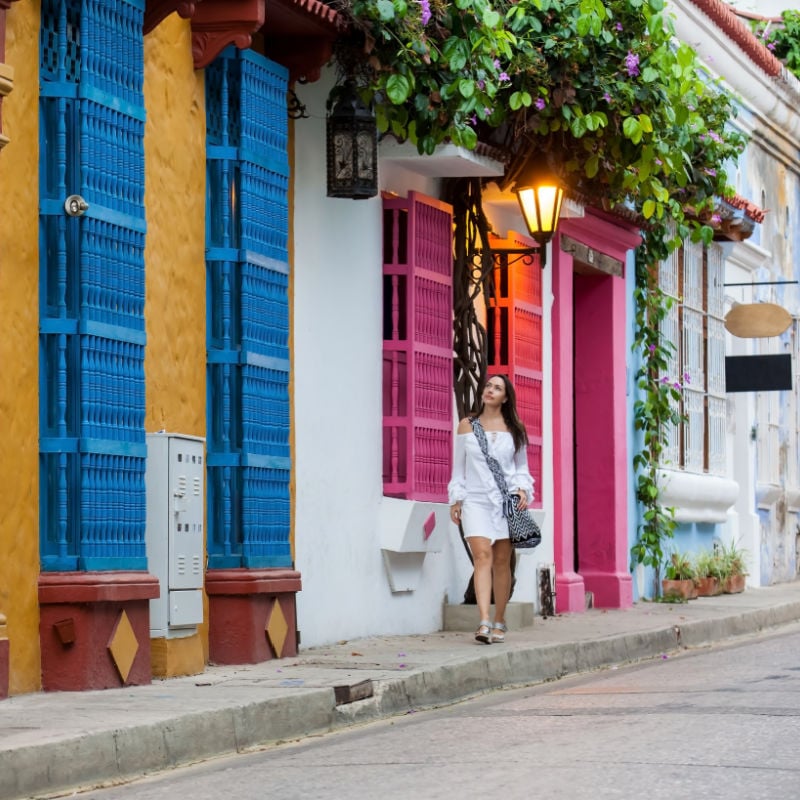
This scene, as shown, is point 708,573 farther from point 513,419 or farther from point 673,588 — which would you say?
point 513,419

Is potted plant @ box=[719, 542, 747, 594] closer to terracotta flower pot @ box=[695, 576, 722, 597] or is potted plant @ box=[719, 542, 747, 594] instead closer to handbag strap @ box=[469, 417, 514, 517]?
terracotta flower pot @ box=[695, 576, 722, 597]

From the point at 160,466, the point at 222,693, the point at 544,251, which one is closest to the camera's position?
the point at 222,693

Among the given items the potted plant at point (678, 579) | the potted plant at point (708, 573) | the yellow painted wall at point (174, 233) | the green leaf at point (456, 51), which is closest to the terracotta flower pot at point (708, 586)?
the potted plant at point (708, 573)

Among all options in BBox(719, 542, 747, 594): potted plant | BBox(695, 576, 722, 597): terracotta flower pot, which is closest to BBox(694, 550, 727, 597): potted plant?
BBox(695, 576, 722, 597): terracotta flower pot

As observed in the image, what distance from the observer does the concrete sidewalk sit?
7.38 meters

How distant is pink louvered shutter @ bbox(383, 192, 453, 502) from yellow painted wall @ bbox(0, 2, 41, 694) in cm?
421

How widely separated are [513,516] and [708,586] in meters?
7.02

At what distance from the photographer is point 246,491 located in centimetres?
1087

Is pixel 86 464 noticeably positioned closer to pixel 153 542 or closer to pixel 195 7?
pixel 153 542

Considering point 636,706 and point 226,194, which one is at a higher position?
point 226,194

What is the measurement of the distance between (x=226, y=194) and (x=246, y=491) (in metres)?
1.63

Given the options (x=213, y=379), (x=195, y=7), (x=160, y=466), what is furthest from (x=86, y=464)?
(x=195, y=7)

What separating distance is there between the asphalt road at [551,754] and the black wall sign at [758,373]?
9.65 meters

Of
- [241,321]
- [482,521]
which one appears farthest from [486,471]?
[241,321]
